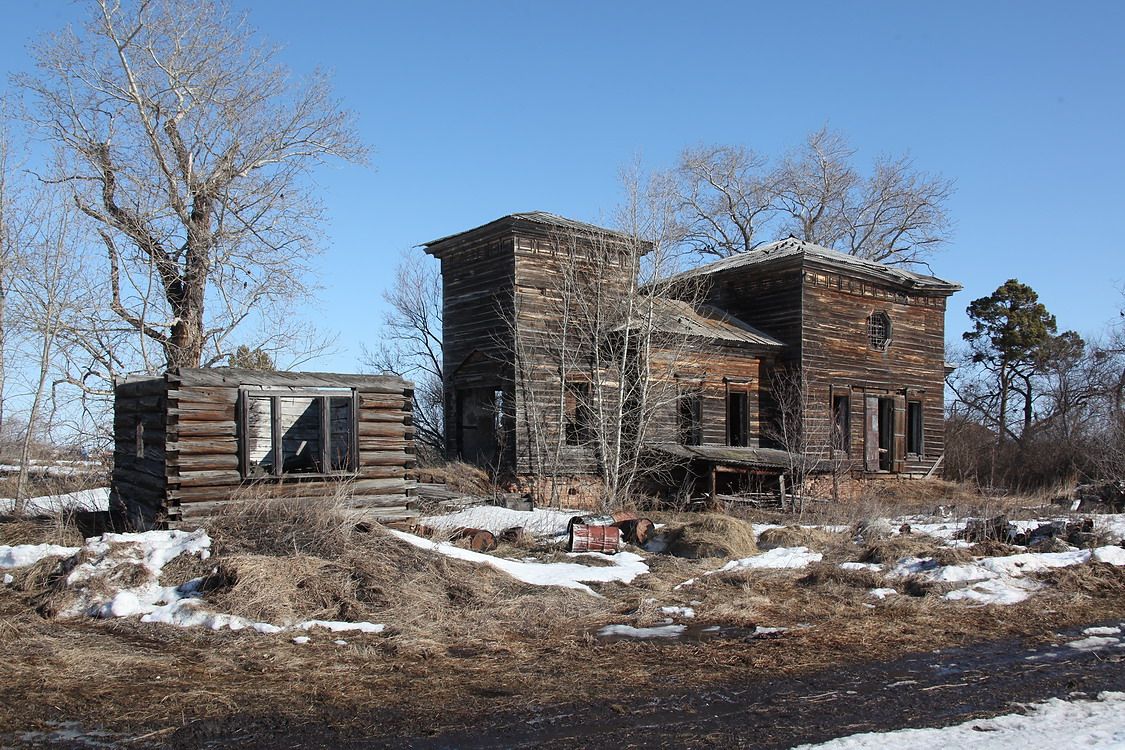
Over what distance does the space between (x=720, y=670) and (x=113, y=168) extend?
68.0 ft

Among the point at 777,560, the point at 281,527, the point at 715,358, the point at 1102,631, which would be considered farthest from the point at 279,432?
the point at 715,358

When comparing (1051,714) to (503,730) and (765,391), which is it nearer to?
(503,730)

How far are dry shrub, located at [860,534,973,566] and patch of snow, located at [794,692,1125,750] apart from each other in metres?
5.63

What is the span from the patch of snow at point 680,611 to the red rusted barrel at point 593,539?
3319 millimetres

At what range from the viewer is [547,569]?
1203cm

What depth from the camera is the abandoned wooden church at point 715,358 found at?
72.1 feet

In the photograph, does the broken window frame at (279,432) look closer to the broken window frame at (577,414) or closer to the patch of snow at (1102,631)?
the broken window frame at (577,414)

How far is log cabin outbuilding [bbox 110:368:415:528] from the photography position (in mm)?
12500

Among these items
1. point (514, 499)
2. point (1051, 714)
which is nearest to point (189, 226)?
point (514, 499)

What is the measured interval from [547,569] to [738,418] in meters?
14.0

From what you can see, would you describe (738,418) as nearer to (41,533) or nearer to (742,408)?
(742,408)

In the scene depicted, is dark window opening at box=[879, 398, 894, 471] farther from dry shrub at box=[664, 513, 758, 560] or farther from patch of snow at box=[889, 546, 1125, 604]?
patch of snow at box=[889, 546, 1125, 604]

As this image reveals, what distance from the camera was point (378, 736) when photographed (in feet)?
19.0

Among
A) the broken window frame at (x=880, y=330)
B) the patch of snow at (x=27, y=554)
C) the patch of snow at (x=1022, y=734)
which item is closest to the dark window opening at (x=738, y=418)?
the broken window frame at (x=880, y=330)
